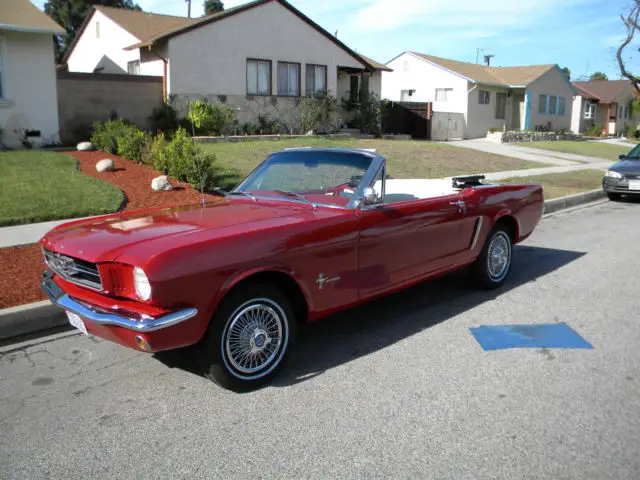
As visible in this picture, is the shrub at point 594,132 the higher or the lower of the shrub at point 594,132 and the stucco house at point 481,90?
the lower

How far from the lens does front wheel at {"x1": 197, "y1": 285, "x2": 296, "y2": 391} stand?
3.80 metres

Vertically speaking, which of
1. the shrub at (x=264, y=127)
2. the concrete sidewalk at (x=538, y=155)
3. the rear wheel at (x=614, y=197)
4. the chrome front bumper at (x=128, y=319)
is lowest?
the rear wheel at (x=614, y=197)

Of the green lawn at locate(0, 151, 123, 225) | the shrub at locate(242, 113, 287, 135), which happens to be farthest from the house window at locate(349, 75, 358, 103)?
the green lawn at locate(0, 151, 123, 225)

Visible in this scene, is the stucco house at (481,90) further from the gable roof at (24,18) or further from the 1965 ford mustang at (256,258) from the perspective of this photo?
the 1965 ford mustang at (256,258)

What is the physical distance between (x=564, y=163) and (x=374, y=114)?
8.58 meters

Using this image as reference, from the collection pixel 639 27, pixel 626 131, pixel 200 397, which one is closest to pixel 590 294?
pixel 200 397

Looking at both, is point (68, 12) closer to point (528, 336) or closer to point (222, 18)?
point (222, 18)

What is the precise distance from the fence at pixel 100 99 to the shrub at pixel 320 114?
6.03 metres

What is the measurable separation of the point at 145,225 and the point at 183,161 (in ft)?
24.7

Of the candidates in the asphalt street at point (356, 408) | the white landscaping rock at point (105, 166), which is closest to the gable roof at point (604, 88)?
the white landscaping rock at point (105, 166)

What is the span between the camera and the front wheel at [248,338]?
12.5 ft

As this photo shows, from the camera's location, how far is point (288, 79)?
79.6 ft

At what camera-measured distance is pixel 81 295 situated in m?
3.94

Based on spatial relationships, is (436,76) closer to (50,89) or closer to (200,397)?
(50,89)
